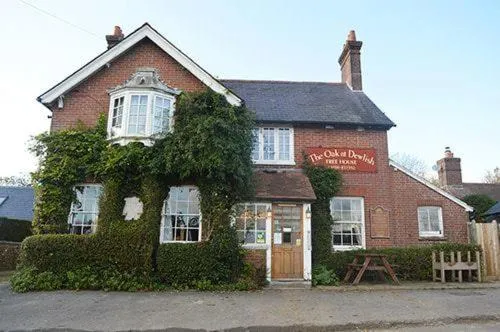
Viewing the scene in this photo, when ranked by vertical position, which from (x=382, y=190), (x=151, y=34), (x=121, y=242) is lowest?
(x=121, y=242)

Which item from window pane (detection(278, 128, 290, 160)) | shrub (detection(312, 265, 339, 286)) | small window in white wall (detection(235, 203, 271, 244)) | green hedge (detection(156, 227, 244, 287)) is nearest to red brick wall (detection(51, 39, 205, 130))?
window pane (detection(278, 128, 290, 160))

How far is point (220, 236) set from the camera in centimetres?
1215

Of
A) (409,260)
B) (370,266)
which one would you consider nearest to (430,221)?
(409,260)

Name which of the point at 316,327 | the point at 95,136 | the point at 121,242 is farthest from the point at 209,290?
the point at 95,136

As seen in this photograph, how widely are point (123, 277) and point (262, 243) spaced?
456 centimetres

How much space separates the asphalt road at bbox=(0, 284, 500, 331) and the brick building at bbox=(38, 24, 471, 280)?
2726mm

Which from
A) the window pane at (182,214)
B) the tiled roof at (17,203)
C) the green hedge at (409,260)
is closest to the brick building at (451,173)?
the green hedge at (409,260)

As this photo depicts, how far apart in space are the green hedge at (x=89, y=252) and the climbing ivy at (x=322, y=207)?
6168mm

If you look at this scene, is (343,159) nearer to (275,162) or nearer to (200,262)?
(275,162)

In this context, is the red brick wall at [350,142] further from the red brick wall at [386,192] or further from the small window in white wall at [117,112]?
the small window in white wall at [117,112]

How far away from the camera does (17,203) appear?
29.2 meters

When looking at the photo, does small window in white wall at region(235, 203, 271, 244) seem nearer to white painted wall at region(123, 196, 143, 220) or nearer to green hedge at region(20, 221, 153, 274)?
green hedge at region(20, 221, 153, 274)

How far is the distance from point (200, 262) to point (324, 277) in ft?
13.9

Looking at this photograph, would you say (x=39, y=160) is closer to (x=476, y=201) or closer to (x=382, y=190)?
(x=382, y=190)
